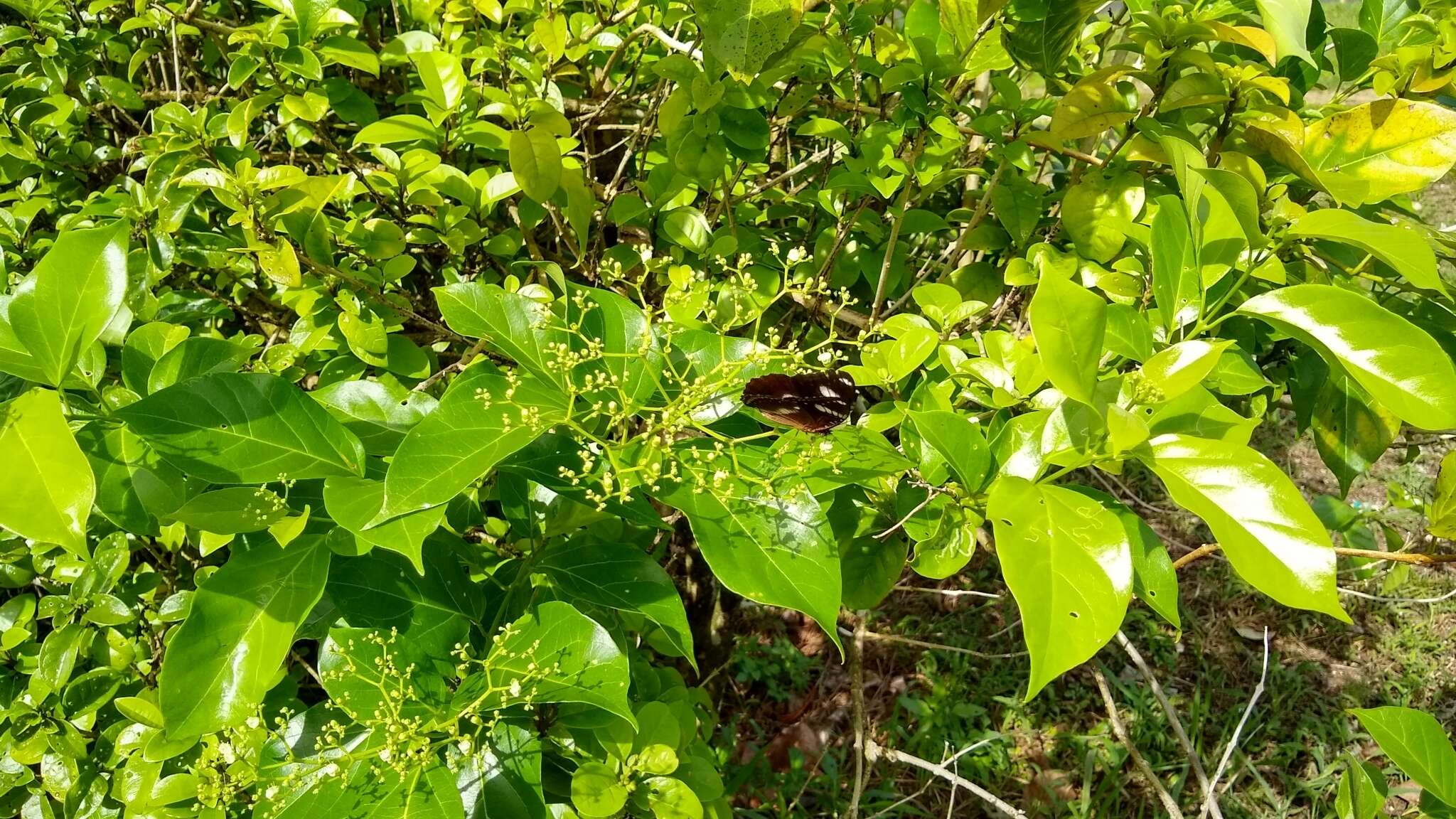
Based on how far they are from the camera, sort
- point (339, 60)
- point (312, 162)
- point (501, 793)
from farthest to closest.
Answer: point (312, 162)
point (339, 60)
point (501, 793)

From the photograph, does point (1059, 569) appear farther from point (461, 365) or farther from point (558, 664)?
point (461, 365)

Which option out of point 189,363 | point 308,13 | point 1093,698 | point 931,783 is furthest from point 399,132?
point 1093,698

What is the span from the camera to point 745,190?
1.90m

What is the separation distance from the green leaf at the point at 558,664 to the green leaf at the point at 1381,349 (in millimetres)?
793

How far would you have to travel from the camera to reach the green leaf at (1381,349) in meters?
0.82

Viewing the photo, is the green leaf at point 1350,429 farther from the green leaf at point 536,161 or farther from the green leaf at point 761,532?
the green leaf at point 536,161

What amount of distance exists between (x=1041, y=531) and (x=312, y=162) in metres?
1.79

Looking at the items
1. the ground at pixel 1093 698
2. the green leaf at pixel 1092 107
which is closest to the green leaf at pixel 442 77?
the green leaf at pixel 1092 107

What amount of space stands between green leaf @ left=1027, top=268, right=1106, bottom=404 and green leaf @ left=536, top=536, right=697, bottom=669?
1.68 ft

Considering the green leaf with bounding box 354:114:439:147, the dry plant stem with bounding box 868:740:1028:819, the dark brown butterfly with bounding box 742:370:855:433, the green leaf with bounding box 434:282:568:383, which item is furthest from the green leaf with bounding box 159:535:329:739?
the dry plant stem with bounding box 868:740:1028:819

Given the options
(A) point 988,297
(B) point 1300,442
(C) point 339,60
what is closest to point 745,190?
(A) point 988,297

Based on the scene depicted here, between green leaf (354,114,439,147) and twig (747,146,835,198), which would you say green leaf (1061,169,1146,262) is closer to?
twig (747,146,835,198)

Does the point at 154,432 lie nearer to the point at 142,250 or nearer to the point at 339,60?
the point at 142,250

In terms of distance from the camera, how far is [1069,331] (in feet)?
2.62
